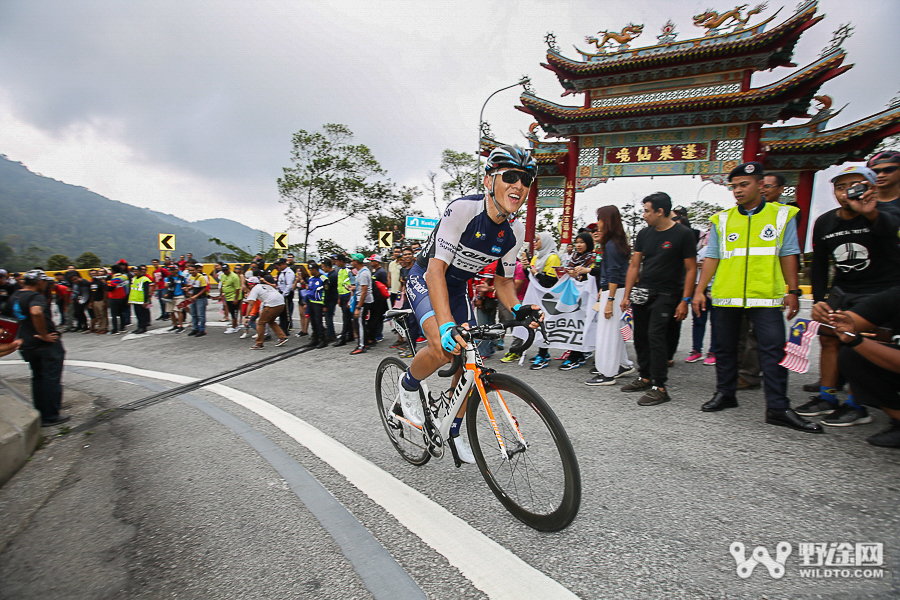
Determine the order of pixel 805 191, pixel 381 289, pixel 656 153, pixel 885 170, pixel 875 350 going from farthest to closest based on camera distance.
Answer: pixel 656 153 → pixel 805 191 → pixel 381 289 → pixel 885 170 → pixel 875 350

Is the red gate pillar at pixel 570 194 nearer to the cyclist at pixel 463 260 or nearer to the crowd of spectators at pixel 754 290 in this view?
the crowd of spectators at pixel 754 290

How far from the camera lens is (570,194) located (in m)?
21.5

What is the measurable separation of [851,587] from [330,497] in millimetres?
2619

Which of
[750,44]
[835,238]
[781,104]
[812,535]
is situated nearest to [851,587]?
[812,535]

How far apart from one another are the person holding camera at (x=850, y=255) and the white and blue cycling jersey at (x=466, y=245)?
2618 mm

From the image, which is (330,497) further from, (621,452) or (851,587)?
(851,587)

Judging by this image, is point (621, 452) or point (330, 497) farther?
point (621, 452)

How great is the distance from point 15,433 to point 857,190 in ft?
23.3

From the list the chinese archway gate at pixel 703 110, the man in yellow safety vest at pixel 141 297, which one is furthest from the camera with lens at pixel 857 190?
the chinese archway gate at pixel 703 110

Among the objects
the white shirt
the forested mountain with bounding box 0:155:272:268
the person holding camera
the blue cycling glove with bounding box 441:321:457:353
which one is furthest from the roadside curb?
the forested mountain with bounding box 0:155:272:268

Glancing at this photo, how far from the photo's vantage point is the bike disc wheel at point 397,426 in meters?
3.07

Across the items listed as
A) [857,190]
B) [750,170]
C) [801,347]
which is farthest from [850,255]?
[801,347]

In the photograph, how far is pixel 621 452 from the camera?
3201 millimetres

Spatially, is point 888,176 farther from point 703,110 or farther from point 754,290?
point 703,110
